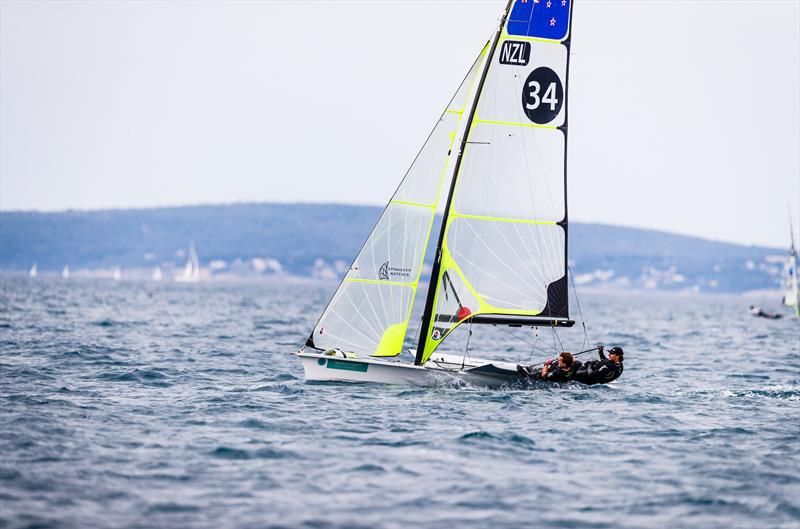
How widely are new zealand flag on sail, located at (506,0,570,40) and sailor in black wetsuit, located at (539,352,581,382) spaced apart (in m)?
7.60

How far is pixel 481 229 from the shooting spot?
25.1m

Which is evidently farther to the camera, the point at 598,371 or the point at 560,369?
the point at 598,371

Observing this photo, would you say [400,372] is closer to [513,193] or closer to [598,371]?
[598,371]

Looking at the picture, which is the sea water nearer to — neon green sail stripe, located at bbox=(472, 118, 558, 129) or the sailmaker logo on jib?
the sailmaker logo on jib

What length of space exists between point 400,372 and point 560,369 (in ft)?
12.4

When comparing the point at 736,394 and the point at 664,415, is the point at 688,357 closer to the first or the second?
the point at 736,394

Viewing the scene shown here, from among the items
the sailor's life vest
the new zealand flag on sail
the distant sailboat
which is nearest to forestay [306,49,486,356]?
the new zealand flag on sail

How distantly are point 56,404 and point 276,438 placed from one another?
575 centimetres

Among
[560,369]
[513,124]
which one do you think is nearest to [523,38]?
[513,124]

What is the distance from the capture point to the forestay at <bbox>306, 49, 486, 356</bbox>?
80.4 feet

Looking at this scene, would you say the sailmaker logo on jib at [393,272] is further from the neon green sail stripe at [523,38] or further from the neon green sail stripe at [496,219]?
the neon green sail stripe at [523,38]

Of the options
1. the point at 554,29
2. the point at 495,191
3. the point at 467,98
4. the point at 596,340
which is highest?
the point at 554,29

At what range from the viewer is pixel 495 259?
25281 millimetres

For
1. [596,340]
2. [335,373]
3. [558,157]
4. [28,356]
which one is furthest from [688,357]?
[28,356]
